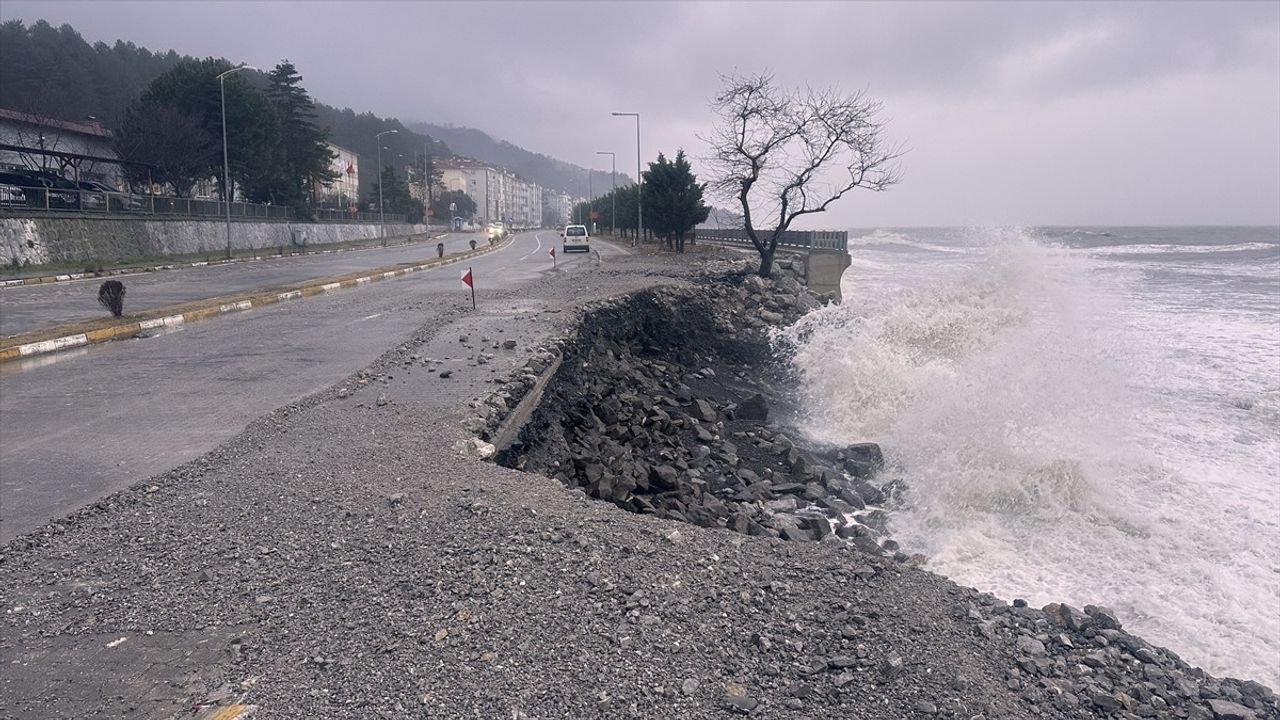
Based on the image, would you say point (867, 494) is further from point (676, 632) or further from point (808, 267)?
point (808, 267)

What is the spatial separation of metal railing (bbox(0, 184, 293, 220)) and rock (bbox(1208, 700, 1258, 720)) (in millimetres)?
33274

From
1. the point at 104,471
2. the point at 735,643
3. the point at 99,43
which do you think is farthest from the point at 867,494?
the point at 99,43

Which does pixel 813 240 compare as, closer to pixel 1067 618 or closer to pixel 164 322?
pixel 164 322

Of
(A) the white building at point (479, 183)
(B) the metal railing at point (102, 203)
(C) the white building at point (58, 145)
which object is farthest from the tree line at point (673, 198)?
(A) the white building at point (479, 183)

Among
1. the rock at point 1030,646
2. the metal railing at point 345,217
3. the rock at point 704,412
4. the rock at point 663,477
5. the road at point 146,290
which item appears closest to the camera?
the rock at point 1030,646

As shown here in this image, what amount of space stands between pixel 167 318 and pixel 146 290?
7.37 metres

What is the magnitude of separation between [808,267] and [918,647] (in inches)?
1132

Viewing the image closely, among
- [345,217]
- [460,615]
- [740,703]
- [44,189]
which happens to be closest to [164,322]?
[460,615]

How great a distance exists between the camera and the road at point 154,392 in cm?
621

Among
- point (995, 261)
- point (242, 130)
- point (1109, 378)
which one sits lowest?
point (1109, 378)

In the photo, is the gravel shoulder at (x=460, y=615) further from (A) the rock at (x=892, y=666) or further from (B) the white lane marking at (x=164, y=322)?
(B) the white lane marking at (x=164, y=322)

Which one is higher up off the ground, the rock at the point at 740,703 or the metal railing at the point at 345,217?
the metal railing at the point at 345,217

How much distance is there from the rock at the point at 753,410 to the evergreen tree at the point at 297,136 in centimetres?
5374

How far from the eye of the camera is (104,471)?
631 cm
